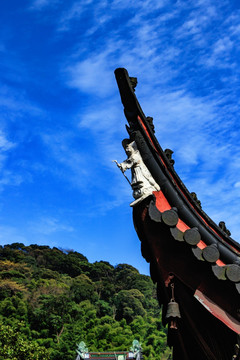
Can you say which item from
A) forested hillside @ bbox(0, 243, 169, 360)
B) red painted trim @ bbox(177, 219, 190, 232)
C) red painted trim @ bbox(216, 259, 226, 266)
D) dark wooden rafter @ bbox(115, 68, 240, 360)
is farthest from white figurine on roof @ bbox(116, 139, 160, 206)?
forested hillside @ bbox(0, 243, 169, 360)

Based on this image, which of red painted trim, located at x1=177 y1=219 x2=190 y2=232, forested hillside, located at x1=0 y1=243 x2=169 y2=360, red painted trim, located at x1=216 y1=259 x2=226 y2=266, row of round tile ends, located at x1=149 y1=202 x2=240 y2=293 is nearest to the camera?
row of round tile ends, located at x1=149 y1=202 x2=240 y2=293

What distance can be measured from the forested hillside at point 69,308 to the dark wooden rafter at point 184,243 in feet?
72.5

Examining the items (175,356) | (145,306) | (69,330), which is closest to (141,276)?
(145,306)

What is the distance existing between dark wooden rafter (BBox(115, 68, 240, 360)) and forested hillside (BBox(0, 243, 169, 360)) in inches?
870

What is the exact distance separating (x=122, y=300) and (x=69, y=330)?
67.4 feet

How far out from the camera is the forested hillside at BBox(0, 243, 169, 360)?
3966 centimetres

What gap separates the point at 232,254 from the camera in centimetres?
336

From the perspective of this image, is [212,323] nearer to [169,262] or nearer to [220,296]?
Answer: [220,296]

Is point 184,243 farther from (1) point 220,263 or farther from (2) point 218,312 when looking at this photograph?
(2) point 218,312

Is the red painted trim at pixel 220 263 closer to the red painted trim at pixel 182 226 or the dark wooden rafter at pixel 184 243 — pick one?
the dark wooden rafter at pixel 184 243

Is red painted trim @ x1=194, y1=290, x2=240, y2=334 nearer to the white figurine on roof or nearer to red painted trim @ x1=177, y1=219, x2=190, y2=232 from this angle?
red painted trim @ x1=177, y1=219, x2=190, y2=232

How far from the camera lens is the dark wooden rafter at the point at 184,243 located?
3260 millimetres

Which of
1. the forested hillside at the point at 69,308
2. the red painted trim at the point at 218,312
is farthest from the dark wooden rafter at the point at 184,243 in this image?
the forested hillside at the point at 69,308

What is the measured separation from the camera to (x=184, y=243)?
3.41 m
